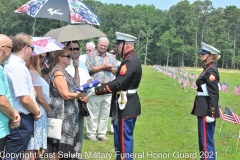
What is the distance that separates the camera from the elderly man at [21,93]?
3486 mm

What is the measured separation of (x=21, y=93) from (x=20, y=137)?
0.49 m

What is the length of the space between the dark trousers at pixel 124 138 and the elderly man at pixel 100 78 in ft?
7.28

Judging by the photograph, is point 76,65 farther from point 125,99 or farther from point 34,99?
point 34,99

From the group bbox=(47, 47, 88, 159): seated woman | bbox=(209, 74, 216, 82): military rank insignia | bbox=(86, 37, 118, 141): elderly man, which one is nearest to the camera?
bbox=(47, 47, 88, 159): seated woman

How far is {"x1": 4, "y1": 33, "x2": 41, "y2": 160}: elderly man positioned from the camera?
11.4 feet

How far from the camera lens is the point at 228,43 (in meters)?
84.8

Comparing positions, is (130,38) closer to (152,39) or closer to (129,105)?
(129,105)

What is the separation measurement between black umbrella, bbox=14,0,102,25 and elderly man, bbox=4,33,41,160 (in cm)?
155

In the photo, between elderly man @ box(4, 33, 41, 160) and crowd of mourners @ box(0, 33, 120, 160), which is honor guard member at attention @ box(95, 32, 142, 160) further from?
elderly man @ box(4, 33, 41, 160)

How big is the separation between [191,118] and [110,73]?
4.68 m

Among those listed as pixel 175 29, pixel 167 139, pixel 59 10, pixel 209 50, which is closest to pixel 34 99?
pixel 59 10

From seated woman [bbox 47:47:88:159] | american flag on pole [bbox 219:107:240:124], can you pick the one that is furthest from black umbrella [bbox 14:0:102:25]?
american flag on pole [bbox 219:107:240:124]

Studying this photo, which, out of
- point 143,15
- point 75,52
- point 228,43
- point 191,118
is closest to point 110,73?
point 75,52

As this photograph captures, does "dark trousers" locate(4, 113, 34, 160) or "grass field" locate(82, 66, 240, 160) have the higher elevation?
"dark trousers" locate(4, 113, 34, 160)
